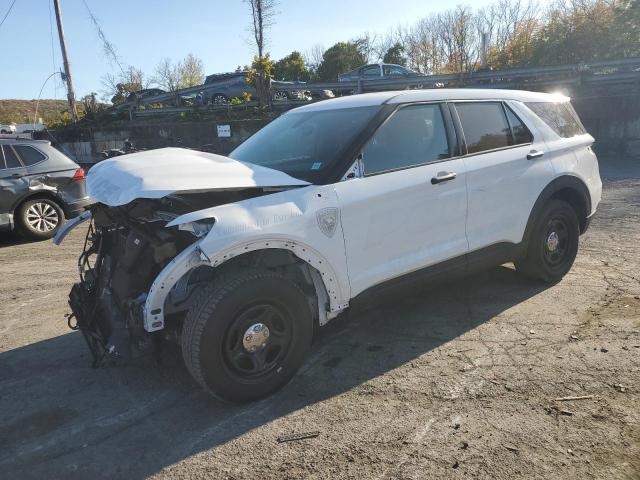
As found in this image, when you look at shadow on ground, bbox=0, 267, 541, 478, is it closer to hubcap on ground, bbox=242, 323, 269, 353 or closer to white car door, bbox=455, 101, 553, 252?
hubcap on ground, bbox=242, 323, 269, 353

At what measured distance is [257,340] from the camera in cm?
300

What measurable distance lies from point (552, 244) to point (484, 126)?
4.59ft

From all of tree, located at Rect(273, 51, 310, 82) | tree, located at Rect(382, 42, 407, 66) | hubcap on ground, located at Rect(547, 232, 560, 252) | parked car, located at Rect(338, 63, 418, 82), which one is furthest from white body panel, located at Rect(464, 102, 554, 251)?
tree, located at Rect(382, 42, 407, 66)

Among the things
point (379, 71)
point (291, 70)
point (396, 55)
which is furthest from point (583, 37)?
point (291, 70)

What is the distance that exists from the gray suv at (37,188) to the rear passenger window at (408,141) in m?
6.11

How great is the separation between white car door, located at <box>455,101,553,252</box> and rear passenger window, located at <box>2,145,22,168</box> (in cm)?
731

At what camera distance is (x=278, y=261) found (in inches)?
127

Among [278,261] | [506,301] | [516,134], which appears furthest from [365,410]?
[516,134]

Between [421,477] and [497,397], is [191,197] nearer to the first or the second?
[421,477]

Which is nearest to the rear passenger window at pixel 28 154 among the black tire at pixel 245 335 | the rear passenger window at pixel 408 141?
the black tire at pixel 245 335

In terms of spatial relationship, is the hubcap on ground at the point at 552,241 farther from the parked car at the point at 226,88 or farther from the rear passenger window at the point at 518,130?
the parked car at the point at 226,88

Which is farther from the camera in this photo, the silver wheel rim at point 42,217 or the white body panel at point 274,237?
the silver wheel rim at point 42,217

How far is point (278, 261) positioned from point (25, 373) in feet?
6.91

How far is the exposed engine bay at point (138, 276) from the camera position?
3.03 m
